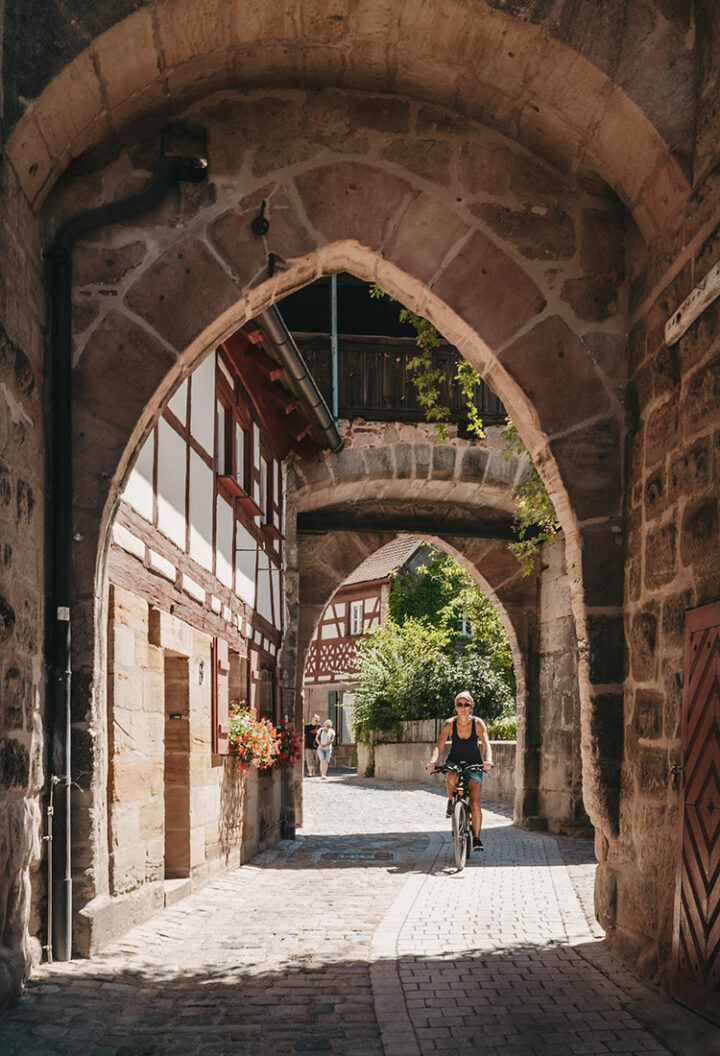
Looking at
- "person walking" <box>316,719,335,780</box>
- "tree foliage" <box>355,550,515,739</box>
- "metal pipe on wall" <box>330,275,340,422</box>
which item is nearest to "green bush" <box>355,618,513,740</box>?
"tree foliage" <box>355,550,515,739</box>

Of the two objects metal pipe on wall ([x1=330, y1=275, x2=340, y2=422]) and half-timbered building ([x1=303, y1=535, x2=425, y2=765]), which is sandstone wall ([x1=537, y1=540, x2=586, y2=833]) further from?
half-timbered building ([x1=303, y1=535, x2=425, y2=765])

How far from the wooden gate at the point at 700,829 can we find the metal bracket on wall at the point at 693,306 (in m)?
1.07

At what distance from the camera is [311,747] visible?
104 ft

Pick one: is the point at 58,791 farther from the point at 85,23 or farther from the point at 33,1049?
the point at 85,23

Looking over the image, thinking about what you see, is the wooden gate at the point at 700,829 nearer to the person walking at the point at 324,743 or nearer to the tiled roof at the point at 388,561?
the person walking at the point at 324,743

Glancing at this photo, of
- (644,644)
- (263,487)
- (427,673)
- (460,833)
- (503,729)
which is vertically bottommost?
(460,833)

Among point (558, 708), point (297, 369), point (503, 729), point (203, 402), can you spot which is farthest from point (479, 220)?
point (503, 729)

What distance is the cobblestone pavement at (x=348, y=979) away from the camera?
152 inches

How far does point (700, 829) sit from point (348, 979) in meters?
1.66

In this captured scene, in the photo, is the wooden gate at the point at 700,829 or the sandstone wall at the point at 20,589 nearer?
the wooden gate at the point at 700,829

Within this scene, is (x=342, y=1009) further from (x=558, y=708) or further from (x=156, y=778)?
(x=558, y=708)

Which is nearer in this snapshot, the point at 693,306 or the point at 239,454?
the point at 693,306

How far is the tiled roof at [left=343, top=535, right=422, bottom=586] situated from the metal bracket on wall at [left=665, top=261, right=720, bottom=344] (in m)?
26.6

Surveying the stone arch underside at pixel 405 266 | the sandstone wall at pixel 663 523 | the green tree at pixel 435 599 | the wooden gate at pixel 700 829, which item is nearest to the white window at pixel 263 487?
the stone arch underside at pixel 405 266
